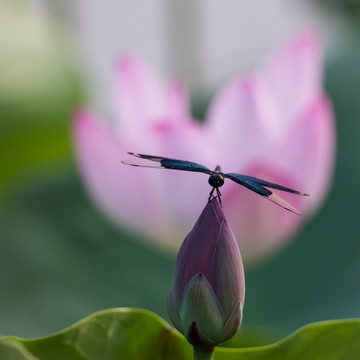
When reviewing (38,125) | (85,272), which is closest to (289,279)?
(85,272)

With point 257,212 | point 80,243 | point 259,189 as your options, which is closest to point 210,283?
point 259,189

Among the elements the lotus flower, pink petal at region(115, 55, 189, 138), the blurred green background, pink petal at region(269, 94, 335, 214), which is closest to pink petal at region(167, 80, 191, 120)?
pink petal at region(115, 55, 189, 138)

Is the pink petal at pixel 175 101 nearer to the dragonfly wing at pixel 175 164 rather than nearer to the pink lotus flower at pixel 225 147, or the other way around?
the pink lotus flower at pixel 225 147

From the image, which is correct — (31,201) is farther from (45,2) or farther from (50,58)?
(45,2)

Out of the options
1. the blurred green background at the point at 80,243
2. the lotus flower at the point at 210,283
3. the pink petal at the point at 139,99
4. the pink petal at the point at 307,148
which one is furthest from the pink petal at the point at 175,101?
the lotus flower at the point at 210,283

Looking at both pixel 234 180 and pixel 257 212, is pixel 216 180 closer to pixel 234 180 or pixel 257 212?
pixel 234 180

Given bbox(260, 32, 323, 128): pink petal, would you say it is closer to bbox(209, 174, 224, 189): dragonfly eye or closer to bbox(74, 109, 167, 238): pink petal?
bbox(74, 109, 167, 238): pink petal

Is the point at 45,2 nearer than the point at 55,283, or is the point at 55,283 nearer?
the point at 55,283
